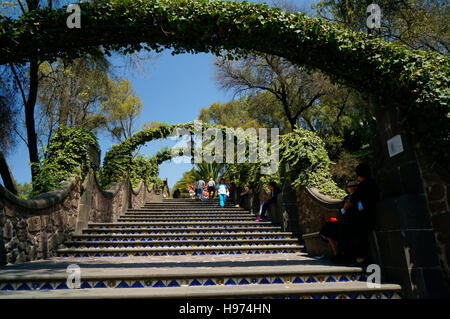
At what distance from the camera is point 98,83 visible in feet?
34.4

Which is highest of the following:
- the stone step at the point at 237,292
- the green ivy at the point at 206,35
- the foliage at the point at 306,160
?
the green ivy at the point at 206,35

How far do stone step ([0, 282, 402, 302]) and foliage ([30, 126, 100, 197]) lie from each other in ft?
11.2

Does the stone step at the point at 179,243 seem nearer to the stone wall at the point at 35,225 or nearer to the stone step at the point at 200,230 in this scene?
the stone wall at the point at 35,225

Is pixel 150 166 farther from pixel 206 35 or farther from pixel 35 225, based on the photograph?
pixel 206 35

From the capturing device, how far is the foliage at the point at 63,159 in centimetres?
612

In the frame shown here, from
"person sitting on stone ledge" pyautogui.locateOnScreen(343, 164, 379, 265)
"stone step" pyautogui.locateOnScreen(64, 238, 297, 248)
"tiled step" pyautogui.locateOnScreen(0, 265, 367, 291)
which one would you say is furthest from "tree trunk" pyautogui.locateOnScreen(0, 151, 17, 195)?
"person sitting on stone ledge" pyautogui.locateOnScreen(343, 164, 379, 265)

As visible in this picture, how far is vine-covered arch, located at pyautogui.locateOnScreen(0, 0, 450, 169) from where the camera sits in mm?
4211

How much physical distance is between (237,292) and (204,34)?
377cm

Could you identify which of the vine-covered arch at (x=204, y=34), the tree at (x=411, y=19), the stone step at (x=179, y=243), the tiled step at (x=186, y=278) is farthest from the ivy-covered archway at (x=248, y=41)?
the tree at (x=411, y=19)

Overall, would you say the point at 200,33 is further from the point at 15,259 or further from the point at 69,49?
the point at 15,259

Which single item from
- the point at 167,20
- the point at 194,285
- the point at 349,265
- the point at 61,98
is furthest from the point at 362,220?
the point at 61,98

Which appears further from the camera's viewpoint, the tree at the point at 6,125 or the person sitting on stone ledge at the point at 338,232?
the tree at the point at 6,125

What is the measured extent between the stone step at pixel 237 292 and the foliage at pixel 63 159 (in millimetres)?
3427
